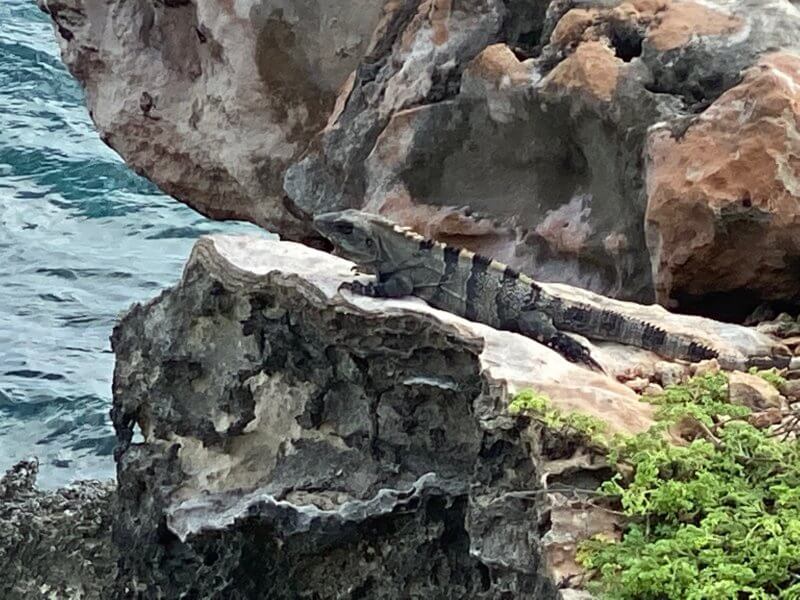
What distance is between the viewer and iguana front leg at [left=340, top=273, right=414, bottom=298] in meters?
4.32

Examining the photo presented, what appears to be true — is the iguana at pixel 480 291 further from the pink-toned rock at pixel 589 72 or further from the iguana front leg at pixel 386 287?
the pink-toned rock at pixel 589 72

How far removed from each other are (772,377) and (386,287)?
48.3 inches

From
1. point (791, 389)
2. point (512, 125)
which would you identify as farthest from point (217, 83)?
point (791, 389)

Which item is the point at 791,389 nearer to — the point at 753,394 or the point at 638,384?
the point at 753,394

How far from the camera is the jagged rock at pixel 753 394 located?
12.8 ft

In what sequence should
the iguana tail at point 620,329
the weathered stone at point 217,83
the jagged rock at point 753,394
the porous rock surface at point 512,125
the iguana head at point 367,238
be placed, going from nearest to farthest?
the jagged rock at point 753,394, the iguana tail at point 620,329, the iguana head at point 367,238, the porous rock surface at point 512,125, the weathered stone at point 217,83

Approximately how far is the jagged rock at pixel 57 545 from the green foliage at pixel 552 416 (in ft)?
9.01

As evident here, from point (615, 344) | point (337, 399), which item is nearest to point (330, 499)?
point (337, 399)

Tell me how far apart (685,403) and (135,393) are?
205cm

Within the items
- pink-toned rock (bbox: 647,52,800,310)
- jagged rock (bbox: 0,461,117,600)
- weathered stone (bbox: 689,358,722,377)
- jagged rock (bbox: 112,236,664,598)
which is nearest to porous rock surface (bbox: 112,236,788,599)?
jagged rock (bbox: 112,236,664,598)

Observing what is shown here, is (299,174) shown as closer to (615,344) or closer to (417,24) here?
(417,24)

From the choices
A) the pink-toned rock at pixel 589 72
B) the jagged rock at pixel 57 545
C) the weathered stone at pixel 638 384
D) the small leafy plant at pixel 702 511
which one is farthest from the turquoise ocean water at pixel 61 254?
the small leafy plant at pixel 702 511

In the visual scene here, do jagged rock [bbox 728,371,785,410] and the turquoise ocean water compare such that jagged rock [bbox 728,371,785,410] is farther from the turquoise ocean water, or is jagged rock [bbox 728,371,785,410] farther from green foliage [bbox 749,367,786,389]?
the turquoise ocean water

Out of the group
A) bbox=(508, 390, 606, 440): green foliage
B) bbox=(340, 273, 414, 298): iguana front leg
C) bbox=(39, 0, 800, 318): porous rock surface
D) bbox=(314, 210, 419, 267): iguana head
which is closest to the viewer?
bbox=(508, 390, 606, 440): green foliage
